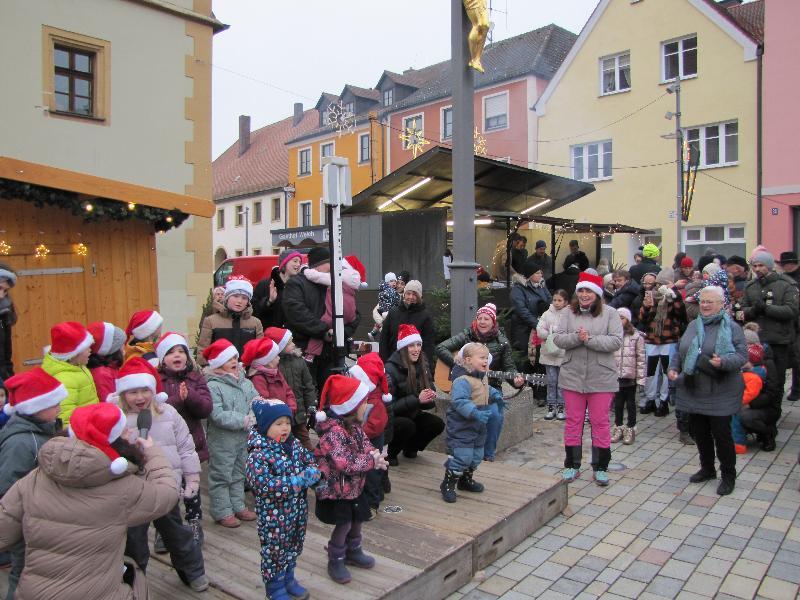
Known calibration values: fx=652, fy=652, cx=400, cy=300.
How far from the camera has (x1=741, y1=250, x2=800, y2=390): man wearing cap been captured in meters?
8.38

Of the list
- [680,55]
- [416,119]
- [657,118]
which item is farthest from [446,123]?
[680,55]

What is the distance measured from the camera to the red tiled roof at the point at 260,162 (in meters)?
46.8

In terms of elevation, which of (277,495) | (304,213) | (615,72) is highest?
(615,72)

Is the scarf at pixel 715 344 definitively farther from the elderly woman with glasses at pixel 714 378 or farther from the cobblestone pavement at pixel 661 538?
the cobblestone pavement at pixel 661 538

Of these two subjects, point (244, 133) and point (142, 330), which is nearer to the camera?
point (142, 330)

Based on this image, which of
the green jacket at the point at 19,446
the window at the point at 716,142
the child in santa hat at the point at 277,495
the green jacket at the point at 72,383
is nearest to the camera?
the green jacket at the point at 19,446

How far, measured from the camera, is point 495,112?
3028 cm

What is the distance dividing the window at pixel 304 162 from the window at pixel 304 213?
2109mm

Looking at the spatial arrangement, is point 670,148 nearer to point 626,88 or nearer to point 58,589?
point 626,88

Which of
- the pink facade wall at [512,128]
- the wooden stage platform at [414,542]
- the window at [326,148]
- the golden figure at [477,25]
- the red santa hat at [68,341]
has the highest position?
the window at [326,148]

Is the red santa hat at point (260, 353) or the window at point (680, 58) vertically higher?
the window at point (680, 58)

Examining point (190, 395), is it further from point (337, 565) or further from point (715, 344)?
point (715, 344)

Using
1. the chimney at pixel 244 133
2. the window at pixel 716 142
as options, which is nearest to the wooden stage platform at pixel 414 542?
the window at pixel 716 142

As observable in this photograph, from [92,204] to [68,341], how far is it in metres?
3.07
